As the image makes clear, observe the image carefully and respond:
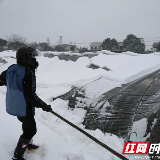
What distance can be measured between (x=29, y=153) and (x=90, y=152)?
3.37 feet

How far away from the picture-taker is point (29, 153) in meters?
1.85

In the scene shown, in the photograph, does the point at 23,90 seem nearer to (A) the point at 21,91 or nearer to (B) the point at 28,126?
(A) the point at 21,91

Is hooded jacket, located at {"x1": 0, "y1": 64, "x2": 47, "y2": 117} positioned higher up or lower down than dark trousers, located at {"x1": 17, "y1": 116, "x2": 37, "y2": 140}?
higher up

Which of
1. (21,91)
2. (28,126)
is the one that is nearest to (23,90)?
(21,91)

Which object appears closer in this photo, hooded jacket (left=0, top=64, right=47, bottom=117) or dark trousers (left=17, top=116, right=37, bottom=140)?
hooded jacket (left=0, top=64, right=47, bottom=117)

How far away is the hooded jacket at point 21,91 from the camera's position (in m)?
1.38

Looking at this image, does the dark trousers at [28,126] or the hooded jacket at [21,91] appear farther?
the dark trousers at [28,126]

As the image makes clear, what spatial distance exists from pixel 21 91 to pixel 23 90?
26 mm

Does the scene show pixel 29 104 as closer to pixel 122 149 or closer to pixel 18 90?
pixel 18 90

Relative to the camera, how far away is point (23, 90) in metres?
1.42

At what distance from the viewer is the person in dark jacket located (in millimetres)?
1387

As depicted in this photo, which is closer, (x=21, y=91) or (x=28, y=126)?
(x=21, y=91)

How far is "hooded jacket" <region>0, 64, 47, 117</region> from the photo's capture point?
Result: 1.38 m

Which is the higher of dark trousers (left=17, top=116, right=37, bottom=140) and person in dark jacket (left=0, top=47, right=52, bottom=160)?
person in dark jacket (left=0, top=47, right=52, bottom=160)
